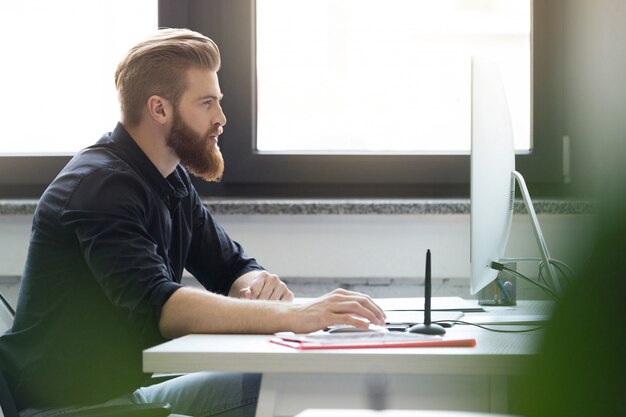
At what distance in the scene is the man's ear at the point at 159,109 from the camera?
186 cm

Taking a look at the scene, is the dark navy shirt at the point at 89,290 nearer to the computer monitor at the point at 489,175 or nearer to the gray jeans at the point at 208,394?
the gray jeans at the point at 208,394

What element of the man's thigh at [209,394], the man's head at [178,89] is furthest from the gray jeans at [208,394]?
the man's head at [178,89]

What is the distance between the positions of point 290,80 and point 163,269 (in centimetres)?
131

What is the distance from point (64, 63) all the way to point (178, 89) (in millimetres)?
999

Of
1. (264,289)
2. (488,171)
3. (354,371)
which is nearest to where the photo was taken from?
(354,371)

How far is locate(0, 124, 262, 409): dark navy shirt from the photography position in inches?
58.0

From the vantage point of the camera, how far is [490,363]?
1144mm

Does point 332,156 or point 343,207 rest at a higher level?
point 332,156

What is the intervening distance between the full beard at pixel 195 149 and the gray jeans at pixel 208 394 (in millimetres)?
473

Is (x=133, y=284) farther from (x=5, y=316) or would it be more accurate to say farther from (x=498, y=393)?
(x=498, y=393)

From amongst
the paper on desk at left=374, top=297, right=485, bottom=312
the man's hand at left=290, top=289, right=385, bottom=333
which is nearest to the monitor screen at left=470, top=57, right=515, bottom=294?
the paper on desk at left=374, top=297, right=485, bottom=312

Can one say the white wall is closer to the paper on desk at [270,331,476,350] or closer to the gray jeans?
the gray jeans

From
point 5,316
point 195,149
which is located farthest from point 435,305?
point 5,316

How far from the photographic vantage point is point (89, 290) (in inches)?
61.8
